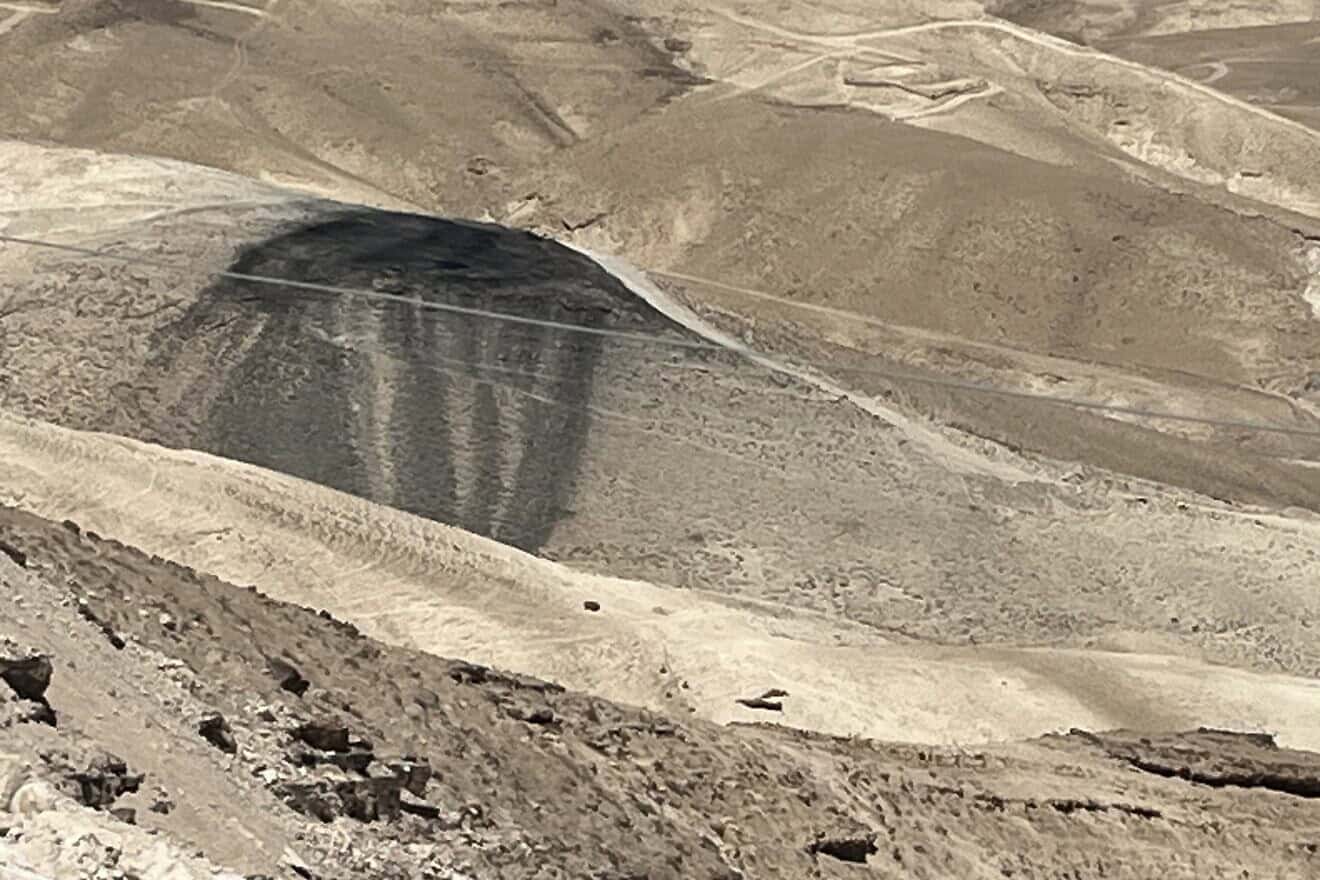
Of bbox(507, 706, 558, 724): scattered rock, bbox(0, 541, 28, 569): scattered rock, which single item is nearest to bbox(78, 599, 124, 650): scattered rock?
bbox(0, 541, 28, 569): scattered rock

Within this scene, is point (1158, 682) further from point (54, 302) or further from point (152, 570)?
point (54, 302)

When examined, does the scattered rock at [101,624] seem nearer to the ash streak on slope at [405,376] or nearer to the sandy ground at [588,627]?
the sandy ground at [588,627]

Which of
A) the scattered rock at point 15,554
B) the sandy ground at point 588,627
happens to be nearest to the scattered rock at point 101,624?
the scattered rock at point 15,554

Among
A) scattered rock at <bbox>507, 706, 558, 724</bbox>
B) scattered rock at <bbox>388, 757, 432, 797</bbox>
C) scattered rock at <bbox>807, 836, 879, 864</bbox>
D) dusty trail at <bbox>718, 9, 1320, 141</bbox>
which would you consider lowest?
scattered rock at <bbox>807, 836, 879, 864</bbox>

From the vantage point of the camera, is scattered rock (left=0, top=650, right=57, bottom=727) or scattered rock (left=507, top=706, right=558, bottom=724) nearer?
scattered rock (left=0, top=650, right=57, bottom=727)

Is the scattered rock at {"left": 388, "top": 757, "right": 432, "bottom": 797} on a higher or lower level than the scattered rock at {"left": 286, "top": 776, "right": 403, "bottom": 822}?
lower

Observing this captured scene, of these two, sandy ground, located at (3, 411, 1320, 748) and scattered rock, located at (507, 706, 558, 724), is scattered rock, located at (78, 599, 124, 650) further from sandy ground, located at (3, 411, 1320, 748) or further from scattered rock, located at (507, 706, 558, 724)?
sandy ground, located at (3, 411, 1320, 748)
